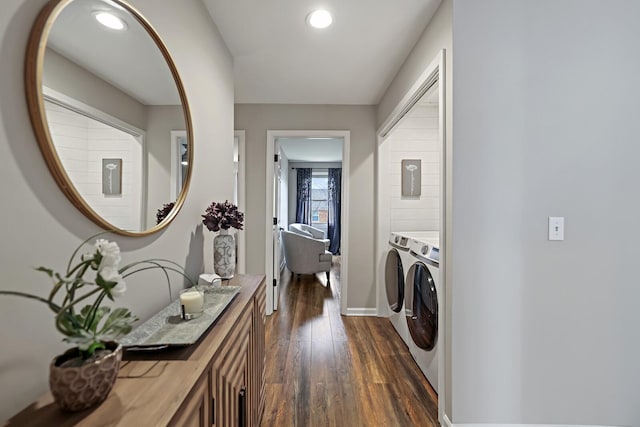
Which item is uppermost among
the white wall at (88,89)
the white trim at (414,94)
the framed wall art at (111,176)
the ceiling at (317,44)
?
the ceiling at (317,44)

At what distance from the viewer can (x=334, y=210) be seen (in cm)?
755

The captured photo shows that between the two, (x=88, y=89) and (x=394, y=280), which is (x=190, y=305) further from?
(x=394, y=280)

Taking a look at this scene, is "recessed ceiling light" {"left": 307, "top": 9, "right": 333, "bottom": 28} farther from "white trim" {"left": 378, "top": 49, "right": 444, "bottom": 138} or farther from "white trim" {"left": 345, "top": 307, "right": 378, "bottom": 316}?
"white trim" {"left": 345, "top": 307, "right": 378, "bottom": 316}

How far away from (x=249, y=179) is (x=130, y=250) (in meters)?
2.42

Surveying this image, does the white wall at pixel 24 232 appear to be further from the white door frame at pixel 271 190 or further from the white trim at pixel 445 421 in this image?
the white door frame at pixel 271 190

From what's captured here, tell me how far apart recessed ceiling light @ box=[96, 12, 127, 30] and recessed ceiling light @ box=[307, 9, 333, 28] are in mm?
1204

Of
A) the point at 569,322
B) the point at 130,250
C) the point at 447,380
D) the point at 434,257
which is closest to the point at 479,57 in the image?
the point at 434,257

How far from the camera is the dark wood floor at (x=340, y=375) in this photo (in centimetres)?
174

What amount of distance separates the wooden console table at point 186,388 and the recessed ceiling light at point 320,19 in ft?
5.70

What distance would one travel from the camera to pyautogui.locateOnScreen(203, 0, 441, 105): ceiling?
176 cm

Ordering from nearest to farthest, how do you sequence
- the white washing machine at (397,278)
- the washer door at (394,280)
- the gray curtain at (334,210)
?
the white washing machine at (397,278)
the washer door at (394,280)
the gray curtain at (334,210)

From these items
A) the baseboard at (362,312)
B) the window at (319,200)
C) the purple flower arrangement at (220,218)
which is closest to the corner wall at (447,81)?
the purple flower arrangement at (220,218)

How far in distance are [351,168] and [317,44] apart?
4.89 ft

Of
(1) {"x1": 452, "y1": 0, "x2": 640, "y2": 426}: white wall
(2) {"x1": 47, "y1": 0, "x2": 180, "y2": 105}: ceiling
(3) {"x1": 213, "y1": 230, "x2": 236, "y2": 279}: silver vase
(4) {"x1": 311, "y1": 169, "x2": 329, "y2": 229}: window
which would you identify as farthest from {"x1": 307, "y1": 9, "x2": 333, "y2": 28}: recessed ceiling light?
(4) {"x1": 311, "y1": 169, "x2": 329, "y2": 229}: window
